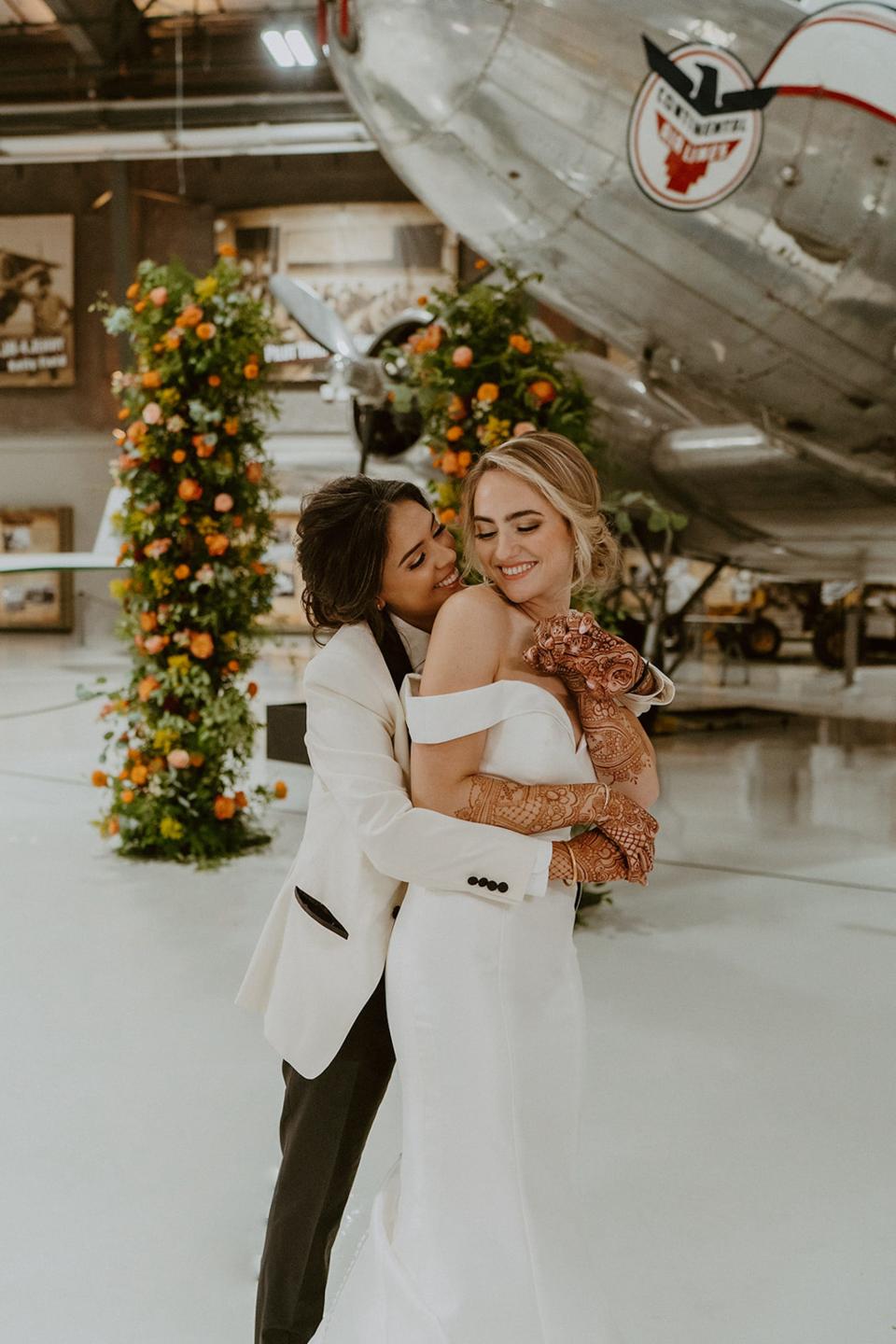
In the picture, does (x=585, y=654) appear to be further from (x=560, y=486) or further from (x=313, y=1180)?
(x=313, y=1180)

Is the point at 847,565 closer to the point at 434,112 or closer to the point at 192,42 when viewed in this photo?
the point at 434,112

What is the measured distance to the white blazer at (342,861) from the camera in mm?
1343

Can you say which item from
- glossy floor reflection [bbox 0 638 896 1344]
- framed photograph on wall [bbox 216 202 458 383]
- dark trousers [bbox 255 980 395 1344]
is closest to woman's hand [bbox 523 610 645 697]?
dark trousers [bbox 255 980 395 1344]

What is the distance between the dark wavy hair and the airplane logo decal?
379 centimetres

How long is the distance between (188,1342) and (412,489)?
1334mm

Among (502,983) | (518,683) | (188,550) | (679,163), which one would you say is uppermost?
(679,163)

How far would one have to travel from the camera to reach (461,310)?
155 inches

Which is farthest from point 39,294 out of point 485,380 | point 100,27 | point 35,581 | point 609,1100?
point 609,1100

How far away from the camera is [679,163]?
15.1 feet

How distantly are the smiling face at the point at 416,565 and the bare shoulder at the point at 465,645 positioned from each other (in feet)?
0.45

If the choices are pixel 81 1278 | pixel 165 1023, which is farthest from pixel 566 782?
pixel 165 1023

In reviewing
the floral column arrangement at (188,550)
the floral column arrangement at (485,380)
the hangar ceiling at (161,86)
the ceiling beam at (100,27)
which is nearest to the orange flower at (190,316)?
the floral column arrangement at (188,550)

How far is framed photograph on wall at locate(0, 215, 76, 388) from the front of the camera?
1756 centimetres

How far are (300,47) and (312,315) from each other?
352 inches
